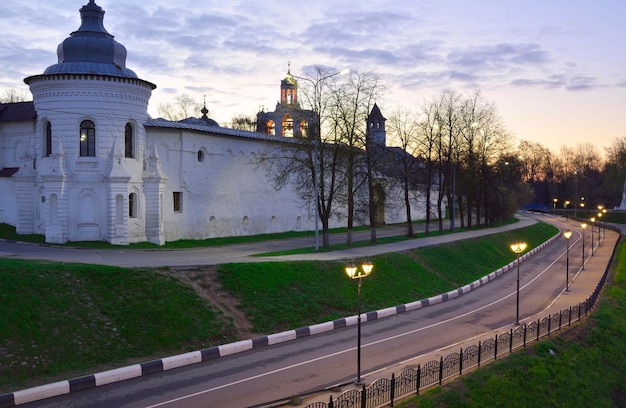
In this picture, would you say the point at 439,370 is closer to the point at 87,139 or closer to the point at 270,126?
the point at 87,139

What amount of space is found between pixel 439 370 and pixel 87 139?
22.5 meters

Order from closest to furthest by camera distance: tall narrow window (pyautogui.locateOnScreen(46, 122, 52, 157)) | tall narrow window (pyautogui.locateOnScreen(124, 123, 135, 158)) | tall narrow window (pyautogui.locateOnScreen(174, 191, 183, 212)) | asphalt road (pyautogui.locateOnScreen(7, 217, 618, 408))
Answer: asphalt road (pyautogui.locateOnScreen(7, 217, 618, 408))
tall narrow window (pyautogui.locateOnScreen(46, 122, 52, 157))
tall narrow window (pyautogui.locateOnScreen(124, 123, 135, 158))
tall narrow window (pyautogui.locateOnScreen(174, 191, 183, 212))

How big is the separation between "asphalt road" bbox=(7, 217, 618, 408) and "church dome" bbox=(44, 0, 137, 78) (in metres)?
19.0

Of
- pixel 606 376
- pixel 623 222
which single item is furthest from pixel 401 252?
pixel 623 222

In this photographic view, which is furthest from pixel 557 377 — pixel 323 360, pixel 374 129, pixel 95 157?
pixel 374 129

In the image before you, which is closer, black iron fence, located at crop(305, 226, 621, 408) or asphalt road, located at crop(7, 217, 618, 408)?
black iron fence, located at crop(305, 226, 621, 408)

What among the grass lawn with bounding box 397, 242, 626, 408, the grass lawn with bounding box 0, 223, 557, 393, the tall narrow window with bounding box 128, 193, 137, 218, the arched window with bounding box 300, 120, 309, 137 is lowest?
the grass lawn with bounding box 397, 242, 626, 408

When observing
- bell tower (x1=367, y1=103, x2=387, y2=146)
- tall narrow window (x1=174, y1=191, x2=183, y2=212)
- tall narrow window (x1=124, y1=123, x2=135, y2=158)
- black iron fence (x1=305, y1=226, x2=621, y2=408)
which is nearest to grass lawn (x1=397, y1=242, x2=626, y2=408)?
black iron fence (x1=305, y1=226, x2=621, y2=408)

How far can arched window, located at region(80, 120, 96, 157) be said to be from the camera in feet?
99.1

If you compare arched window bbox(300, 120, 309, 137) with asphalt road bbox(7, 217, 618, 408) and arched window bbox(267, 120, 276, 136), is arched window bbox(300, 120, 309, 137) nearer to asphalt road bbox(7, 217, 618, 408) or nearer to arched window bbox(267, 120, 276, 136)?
asphalt road bbox(7, 217, 618, 408)

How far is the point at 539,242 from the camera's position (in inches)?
2222

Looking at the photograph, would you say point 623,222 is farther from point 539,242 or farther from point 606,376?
A: point 606,376

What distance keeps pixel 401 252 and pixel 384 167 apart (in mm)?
10471

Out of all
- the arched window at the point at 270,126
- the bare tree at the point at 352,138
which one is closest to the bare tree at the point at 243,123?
the arched window at the point at 270,126
